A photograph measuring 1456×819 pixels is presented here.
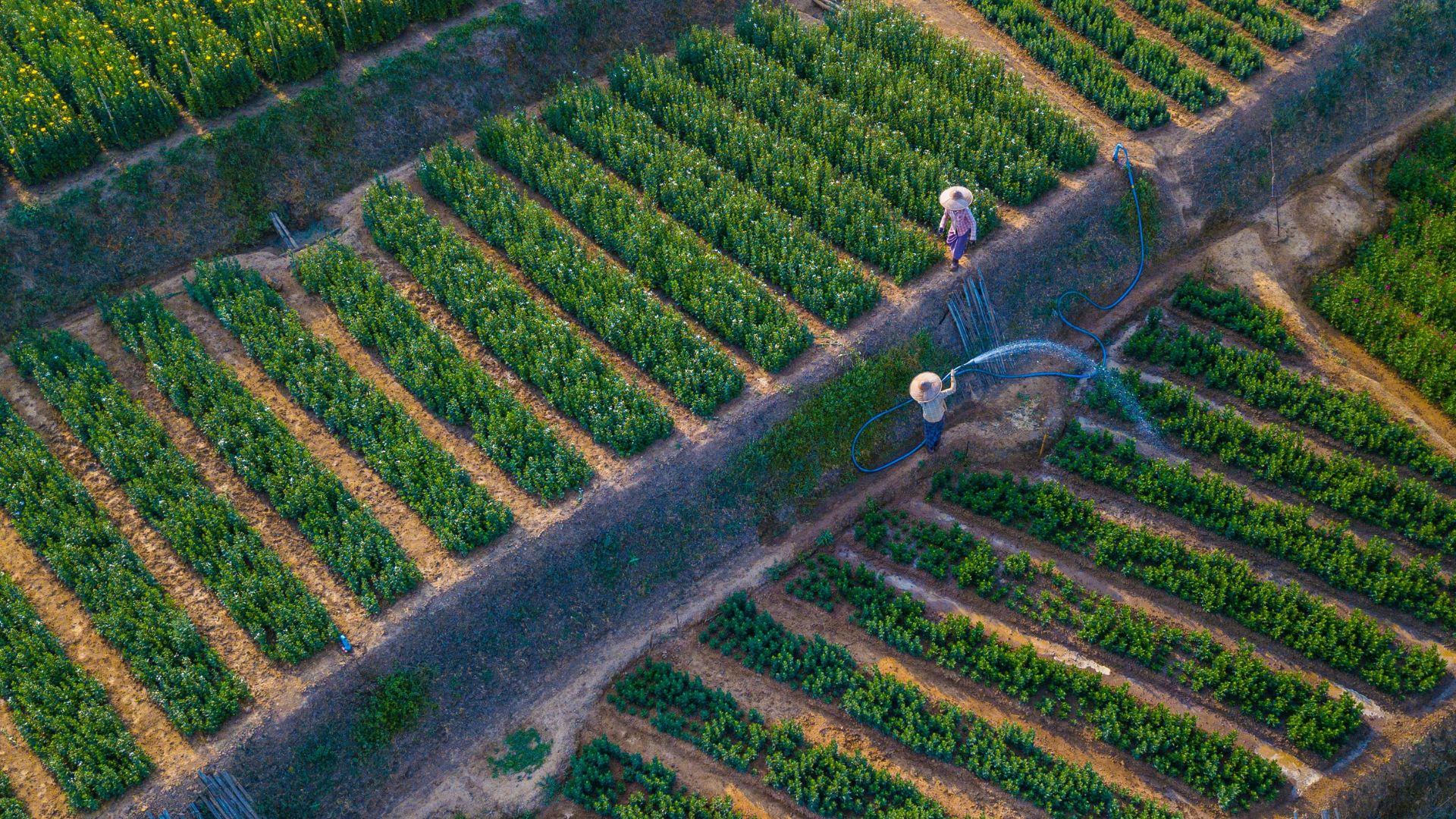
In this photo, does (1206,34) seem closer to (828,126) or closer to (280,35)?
(828,126)

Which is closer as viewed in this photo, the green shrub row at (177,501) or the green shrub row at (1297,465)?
the green shrub row at (177,501)

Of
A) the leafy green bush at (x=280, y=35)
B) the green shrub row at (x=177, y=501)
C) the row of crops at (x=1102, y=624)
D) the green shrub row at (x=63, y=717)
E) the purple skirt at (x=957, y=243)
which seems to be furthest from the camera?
the leafy green bush at (x=280, y=35)

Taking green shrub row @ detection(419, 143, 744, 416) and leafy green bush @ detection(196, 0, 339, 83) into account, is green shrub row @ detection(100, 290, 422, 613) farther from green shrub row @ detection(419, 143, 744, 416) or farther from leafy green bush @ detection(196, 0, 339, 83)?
leafy green bush @ detection(196, 0, 339, 83)

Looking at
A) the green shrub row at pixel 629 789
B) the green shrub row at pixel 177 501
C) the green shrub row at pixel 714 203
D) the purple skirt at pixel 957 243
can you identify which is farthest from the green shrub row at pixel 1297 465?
the green shrub row at pixel 177 501

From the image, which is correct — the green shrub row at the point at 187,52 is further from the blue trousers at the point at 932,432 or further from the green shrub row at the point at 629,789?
the blue trousers at the point at 932,432

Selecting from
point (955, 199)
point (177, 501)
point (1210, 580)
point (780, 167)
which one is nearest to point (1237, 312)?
point (1210, 580)

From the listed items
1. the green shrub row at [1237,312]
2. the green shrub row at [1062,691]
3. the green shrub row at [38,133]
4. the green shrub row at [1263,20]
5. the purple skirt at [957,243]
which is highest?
the green shrub row at [38,133]
